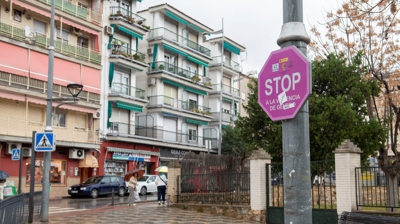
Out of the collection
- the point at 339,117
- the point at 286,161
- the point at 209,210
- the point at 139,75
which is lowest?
the point at 209,210

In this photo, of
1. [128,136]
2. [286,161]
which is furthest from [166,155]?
[286,161]

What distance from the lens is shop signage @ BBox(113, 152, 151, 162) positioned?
3912 cm

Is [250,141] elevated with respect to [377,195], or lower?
elevated

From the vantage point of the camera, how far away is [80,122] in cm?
3650

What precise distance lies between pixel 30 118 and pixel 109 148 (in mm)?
7661

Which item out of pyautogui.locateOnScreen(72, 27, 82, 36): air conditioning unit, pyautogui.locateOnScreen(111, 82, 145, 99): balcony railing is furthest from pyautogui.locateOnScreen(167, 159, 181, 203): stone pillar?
pyautogui.locateOnScreen(111, 82, 145, 99): balcony railing

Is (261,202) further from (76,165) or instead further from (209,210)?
(76,165)

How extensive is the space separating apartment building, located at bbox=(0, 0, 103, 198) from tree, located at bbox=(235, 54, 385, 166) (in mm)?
14890

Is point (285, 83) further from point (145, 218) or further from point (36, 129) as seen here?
point (36, 129)

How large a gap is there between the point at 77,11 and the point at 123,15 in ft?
16.8

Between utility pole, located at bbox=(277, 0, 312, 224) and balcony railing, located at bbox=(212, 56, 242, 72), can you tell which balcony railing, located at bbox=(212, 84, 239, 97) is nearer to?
balcony railing, located at bbox=(212, 56, 242, 72)

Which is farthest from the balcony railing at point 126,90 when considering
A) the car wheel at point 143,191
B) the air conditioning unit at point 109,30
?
the car wheel at point 143,191

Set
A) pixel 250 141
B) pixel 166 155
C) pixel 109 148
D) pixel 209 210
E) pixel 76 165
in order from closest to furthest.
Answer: pixel 209 210 → pixel 250 141 → pixel 76 165 → pixel 109 148 → pixel 166 155

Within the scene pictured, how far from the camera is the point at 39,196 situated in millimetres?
16641
